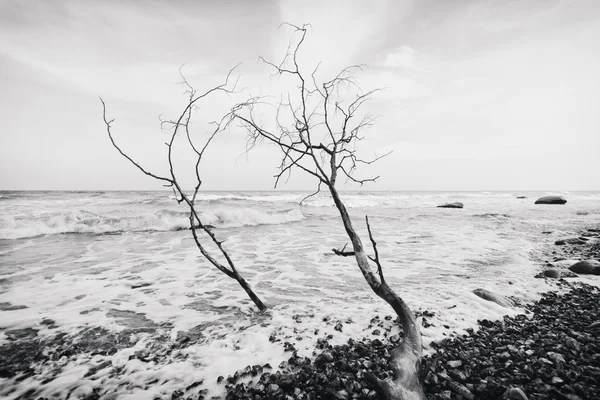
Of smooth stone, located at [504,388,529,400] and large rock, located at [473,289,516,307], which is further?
large rock, located at [473,289,516,307]

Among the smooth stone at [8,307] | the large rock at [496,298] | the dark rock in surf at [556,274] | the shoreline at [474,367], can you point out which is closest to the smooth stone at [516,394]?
the shoreline at [474,367]

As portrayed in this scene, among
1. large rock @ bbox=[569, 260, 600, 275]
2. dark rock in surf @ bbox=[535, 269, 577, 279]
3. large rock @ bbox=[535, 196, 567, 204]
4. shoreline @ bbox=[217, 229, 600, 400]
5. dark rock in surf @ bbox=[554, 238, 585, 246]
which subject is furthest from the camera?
large rock @ bbox=[535, 196, 567, 204]

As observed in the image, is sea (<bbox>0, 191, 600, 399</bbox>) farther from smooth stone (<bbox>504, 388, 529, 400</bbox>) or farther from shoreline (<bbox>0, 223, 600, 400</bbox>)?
smooth stone (<bbox>504, 388, 529, 400</bbox>)

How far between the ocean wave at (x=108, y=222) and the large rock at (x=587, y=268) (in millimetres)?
14091

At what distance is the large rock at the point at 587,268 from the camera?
6188 millimetres

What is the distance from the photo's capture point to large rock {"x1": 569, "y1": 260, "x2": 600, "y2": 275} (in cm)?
619

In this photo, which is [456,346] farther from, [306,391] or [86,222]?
[86,222]

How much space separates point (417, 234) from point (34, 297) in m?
13.3

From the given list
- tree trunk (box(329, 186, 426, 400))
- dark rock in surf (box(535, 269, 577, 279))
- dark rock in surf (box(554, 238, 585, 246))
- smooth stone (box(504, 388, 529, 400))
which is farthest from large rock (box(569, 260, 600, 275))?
smooth stone (box(504, 388, 529, 400))

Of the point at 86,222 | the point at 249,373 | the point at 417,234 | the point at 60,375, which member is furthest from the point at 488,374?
the point at 86,222

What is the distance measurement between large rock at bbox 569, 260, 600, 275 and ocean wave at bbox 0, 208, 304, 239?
46.2 ft

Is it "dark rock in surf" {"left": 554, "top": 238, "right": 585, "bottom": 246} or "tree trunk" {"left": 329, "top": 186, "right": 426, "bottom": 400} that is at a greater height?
"tree trunk" {"left": 329, "top": 186, "right": 426, "bottom": 400}

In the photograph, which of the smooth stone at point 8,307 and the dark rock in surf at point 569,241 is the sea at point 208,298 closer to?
the smooth stone at point 8,307

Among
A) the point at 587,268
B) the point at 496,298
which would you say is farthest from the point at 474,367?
the point at 587,268
